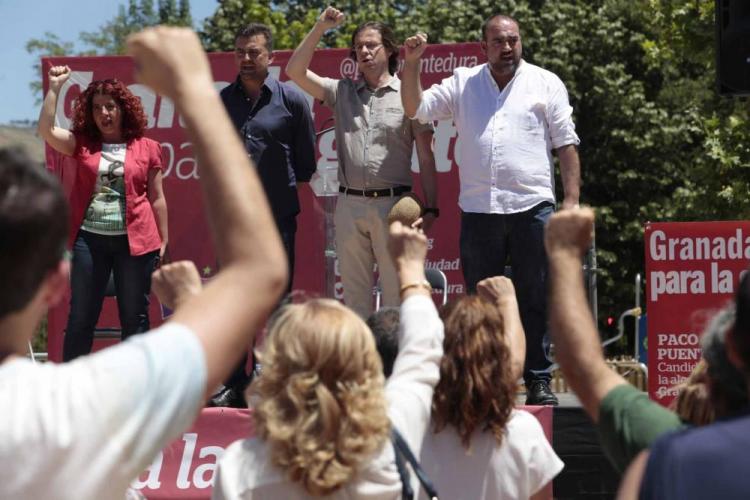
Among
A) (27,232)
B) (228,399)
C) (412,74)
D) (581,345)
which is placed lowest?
(228,399)

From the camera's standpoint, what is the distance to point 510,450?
3.44 meters

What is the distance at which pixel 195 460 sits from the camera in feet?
19.3

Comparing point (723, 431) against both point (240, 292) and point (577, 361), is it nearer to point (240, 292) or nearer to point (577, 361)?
point (577, 361)

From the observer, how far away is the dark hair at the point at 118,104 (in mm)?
6250

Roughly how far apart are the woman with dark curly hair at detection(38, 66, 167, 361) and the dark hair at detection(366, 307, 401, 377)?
9.75 feet

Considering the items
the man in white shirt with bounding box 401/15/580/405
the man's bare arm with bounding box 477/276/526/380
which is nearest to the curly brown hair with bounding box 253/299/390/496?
the man's bare arm with bounding box 477/276/526/380

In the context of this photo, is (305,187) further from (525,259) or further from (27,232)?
(27,232)

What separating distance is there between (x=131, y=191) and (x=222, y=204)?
4744 millimetres

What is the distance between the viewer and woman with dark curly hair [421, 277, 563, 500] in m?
3.35

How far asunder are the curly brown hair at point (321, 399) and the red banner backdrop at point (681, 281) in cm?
426

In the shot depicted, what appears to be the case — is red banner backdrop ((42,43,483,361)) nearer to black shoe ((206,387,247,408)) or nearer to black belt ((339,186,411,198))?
Answer: black belt ((339,186,411,198))

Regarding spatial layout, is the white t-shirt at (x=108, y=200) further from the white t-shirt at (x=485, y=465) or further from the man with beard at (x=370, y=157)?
the white t-shirt at (x=485, y=465)

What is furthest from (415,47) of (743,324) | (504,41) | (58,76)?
(743,324)

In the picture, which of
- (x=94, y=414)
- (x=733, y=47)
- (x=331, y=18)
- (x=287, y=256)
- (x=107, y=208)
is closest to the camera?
(x=94, y=414)
